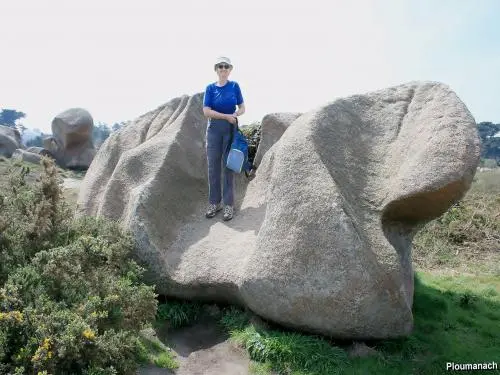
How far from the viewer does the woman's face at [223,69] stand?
6.49 m

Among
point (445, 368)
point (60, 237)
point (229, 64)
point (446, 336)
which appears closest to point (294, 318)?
point (445, 368)

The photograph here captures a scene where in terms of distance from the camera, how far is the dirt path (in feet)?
17.0

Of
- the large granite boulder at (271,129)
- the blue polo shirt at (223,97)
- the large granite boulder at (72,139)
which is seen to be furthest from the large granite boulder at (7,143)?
the blue polo shirt at (223,97)

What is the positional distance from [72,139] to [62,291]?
23.1 m

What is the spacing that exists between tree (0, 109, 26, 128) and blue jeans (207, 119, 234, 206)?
74149 mm

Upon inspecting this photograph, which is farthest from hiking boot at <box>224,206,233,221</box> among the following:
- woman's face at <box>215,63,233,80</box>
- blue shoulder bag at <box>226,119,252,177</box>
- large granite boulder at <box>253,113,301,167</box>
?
woman's face at <box>215,63,233,80</box>

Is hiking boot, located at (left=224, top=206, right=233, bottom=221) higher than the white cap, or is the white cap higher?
the white cap

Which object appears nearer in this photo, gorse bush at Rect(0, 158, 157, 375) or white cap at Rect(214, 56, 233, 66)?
gorse bush at Rect(0, 158, 157, 375)

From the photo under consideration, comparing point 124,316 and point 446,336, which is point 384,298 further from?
point 124,316

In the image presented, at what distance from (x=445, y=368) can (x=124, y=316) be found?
3.54m

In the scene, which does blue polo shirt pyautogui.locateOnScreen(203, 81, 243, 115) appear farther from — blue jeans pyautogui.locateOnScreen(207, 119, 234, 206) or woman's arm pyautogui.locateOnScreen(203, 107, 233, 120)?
blue jeans pyautogui.locateOnScreen(207, 119, 234, 206)

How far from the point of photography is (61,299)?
4781mm

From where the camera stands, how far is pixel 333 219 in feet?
16.4

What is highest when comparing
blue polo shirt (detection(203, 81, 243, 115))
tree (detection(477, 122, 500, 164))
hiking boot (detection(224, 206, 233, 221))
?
blue polo shirt (detection(203, 81, 243, 115))
